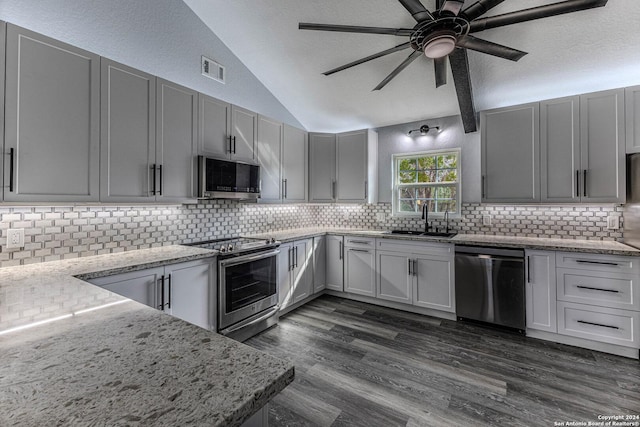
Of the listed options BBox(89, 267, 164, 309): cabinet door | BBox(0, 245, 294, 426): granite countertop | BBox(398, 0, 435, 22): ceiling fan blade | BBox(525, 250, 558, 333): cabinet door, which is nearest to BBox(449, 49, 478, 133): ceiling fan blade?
BBox(398, 0, 435, 22): ceiling fan blade

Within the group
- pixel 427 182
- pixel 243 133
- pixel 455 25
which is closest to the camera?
pixel 455 25

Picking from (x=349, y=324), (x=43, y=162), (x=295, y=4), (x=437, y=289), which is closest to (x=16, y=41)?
(x=43, y=162)

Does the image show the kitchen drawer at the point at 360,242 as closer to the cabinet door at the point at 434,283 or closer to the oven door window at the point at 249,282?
the cabinet door at the point at 434,283

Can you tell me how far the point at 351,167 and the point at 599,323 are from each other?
315cm

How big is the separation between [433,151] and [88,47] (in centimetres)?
393

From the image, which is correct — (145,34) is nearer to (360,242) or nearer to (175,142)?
(175,142)

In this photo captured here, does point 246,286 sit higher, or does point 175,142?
point 175,142

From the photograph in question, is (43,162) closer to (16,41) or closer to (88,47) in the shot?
(16,41)

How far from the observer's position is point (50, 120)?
186cm

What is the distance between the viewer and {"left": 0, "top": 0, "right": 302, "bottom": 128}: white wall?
2170mm

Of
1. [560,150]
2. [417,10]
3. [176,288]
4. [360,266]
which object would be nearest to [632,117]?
[560,150]

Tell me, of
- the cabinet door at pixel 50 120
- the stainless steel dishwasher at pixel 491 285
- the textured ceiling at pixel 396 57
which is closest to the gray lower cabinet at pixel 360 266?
the stainless steel dishwasher at pixel 491 285

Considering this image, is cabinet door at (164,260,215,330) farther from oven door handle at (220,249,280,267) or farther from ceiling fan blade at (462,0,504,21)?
ceiling fan blade at (462,0,504,21)

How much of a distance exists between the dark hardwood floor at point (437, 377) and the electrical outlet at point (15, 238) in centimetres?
193
